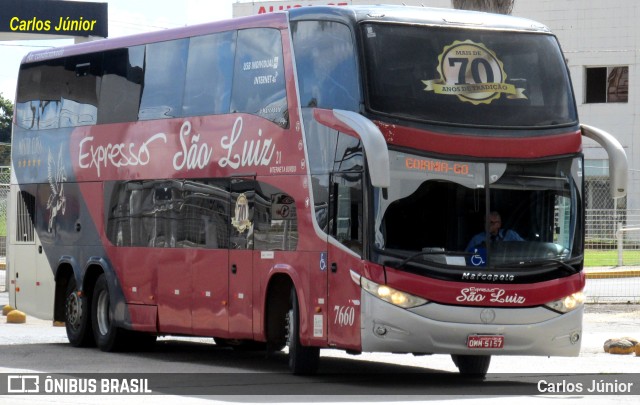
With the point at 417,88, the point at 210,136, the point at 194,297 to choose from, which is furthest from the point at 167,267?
the point at 417,88

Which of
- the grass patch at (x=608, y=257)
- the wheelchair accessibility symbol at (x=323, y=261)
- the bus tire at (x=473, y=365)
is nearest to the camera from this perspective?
the wheelchair accessibility symbol at (x=323, y=261)

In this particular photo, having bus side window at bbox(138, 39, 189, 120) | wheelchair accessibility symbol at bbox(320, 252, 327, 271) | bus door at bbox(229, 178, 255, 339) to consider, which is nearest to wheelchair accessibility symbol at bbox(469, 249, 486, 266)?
wheelchair accessibility symbol at bbox(320, 252, 327, 271)

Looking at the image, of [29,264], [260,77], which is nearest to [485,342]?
[260,77]

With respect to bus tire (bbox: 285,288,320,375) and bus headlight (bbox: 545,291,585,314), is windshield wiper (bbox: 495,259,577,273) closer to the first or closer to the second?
bus headlight (bbox: 545,291,585,314)

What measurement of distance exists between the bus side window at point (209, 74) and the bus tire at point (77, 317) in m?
3.77

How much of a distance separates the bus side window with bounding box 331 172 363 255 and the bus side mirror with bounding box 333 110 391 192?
46 centimetres

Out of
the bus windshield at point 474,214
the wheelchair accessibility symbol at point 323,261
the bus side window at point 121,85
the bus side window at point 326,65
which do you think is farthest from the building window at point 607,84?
the wheelchair accessibility symbol at point 323,261

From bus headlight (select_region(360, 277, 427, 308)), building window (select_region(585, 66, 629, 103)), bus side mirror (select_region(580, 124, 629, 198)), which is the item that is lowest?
bus headlight (select_region(360, 277, 427, 308))

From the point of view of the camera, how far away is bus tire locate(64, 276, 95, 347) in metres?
20.9

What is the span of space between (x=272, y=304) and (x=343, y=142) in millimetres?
2473

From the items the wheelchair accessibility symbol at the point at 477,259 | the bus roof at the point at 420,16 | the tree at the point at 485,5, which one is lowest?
the wheelchair accessibility symbol at the point at 477,259

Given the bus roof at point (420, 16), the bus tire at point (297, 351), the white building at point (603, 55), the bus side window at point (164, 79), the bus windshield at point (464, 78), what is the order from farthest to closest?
the white building at point (603, 55), the bus side window at point (164, 79), the bus tire at point (297, 351), the bus roof at point (420, 16), the bus windshield at point (464, 78)

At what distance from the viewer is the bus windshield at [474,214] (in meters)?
15.0

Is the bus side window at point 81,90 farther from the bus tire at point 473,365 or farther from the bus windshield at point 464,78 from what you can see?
the bus tire at point 473,365
